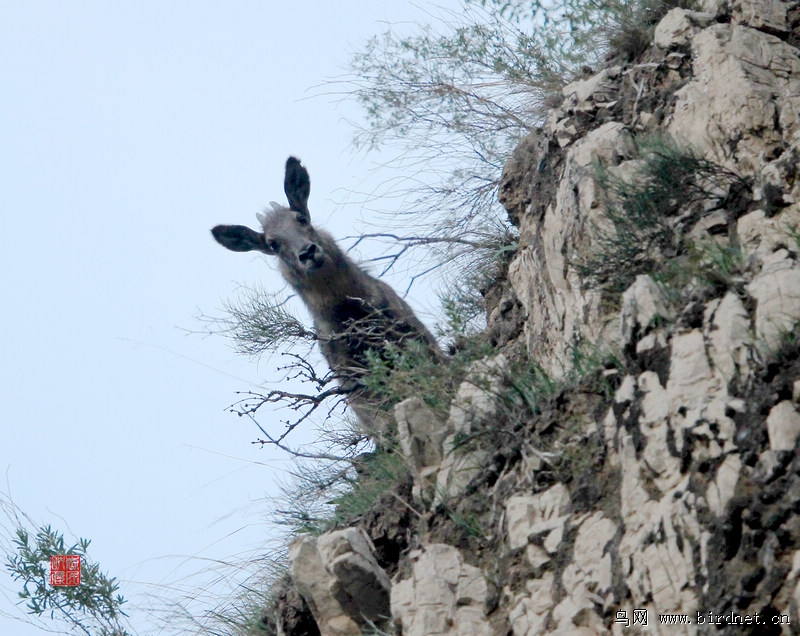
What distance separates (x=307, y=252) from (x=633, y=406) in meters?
6.10

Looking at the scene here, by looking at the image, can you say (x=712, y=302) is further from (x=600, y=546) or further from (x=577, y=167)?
(x=577, y=167)

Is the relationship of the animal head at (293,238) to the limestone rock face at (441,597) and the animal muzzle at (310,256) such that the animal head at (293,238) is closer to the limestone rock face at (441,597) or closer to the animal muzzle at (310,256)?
the animal muzzle at (310,256)

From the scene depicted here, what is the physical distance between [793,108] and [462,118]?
13.6 feet

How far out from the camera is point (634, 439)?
446 centimetres

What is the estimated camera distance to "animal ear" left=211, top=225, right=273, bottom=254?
1066 centimetres

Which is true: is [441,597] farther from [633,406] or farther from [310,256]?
[310,256]

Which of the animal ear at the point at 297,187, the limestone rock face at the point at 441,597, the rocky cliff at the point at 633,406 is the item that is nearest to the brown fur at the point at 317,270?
the animal ear at the point at 297,187

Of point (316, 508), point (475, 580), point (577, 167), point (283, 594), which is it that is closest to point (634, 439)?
point (475, 580)

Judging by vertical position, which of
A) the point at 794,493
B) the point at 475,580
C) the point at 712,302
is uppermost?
the point at 712,302

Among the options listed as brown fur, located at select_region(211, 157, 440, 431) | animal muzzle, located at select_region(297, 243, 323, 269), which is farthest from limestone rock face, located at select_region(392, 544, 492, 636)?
animal muzzle, located at select_region(297, 243, 323, 269)

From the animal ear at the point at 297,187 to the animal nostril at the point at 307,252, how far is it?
511 mm

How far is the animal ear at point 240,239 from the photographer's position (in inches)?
420

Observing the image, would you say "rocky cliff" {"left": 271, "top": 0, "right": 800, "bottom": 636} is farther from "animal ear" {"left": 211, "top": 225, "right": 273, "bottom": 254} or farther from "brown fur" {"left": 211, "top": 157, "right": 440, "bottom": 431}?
"animal ear" {"left": 211, "top": 225, "right": 273, "bottom": 254}

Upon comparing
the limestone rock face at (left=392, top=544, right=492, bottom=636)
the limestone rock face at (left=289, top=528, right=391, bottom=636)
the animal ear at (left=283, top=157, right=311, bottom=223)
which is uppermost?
the animal ear at (left=283, top=157, right=311, bottom=223)
